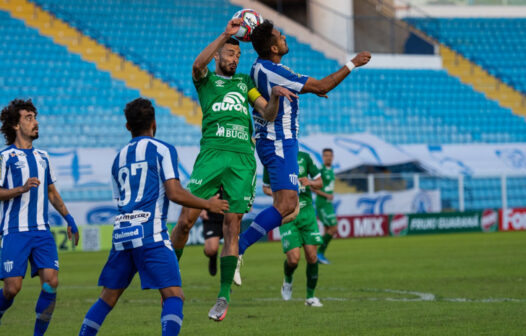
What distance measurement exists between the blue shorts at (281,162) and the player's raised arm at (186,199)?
236 cm

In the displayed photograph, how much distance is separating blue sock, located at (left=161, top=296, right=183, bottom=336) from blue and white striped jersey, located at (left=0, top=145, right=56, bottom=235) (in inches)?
88.8

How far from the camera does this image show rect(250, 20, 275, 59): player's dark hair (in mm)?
8523

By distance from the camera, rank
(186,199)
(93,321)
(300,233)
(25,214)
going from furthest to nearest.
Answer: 1. (300,233)
2. (25,214)
3. (93,321)
4. (186,199)

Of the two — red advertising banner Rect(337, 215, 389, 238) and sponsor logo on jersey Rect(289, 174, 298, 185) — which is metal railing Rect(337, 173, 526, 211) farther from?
sponsor logo on jersey Rect(289, 174, 298, 185)

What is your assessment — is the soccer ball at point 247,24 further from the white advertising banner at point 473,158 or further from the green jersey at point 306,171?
the white advertising banner at point 473,158

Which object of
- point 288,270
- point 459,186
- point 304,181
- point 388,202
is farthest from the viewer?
point 459,186

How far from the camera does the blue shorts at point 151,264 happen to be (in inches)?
255

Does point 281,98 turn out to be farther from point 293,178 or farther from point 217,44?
point 217,44

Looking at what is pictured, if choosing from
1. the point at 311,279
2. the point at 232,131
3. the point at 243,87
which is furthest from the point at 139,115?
the point at 311,279

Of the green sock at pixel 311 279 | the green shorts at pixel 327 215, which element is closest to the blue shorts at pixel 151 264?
the green sock at pixel 311 279

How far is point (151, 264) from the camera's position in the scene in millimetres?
6469

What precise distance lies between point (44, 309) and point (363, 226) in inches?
783

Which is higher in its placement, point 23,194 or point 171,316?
point 23,194

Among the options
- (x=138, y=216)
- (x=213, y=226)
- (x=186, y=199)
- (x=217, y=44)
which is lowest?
(x=213, y=226)
